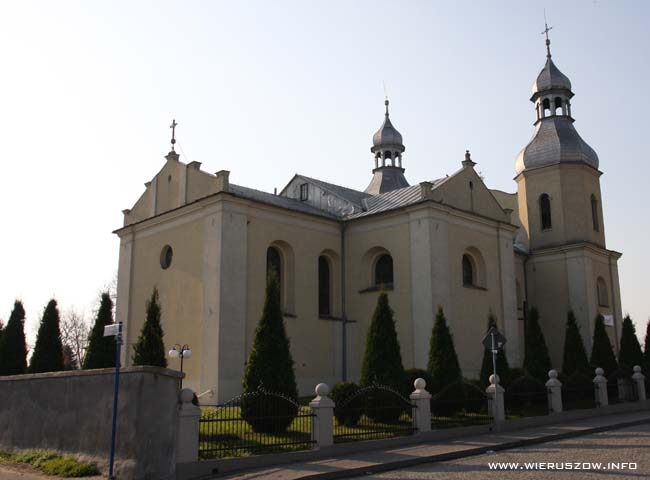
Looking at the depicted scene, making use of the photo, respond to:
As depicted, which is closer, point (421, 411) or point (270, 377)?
point (270, 377)

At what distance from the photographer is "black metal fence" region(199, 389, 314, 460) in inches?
543

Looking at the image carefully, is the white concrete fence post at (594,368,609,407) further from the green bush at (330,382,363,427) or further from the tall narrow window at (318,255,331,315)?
the tall narrow window at (318,255,331,315)

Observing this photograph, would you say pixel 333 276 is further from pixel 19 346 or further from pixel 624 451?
pixel 624 451

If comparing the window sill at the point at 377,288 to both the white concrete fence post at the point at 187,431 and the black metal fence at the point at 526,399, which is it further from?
the white concrete fence post at the point at 187,431

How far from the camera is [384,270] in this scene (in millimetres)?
29031

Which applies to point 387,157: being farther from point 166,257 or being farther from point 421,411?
point 421,411

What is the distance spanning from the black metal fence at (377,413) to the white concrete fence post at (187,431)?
15.4 feet

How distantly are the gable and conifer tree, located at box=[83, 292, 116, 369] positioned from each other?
536 inches

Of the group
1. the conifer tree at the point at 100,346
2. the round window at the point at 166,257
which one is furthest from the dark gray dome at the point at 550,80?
the conifer tree at the point at 100,346

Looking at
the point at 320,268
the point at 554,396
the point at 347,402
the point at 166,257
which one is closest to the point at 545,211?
the point at 320,268

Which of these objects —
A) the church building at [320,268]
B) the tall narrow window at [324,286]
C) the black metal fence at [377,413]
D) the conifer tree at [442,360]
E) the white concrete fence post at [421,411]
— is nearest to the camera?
the black metal fence at [377,413]

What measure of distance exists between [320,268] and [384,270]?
281 cm

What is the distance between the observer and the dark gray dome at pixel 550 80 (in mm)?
36625

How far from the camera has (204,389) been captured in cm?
2372
